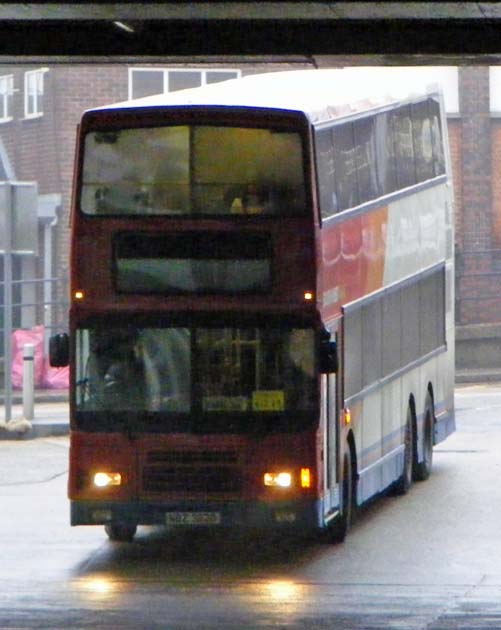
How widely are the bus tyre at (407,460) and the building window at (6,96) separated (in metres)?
21.7

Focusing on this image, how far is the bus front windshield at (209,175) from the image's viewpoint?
16078mm

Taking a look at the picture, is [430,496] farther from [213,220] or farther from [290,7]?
[290,7]

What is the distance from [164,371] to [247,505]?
4.29 feet

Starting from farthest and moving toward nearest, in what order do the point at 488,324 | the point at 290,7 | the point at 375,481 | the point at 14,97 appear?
the point at 14,97 → the point at 488,324 → the point at 375,481 → the point at 290,7

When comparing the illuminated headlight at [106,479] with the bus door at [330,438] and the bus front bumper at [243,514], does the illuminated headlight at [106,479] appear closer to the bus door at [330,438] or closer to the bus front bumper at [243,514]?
the bus front bumper at [243,514]

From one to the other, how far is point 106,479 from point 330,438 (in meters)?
2.04

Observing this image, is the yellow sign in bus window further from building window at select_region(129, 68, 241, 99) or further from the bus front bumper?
building window at select_region(129, 68, 241, 99)

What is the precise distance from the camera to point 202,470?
16.0 meters

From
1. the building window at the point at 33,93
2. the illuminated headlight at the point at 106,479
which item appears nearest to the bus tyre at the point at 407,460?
the illuminated headlight at the point at 106,479

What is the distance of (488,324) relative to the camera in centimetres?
3875

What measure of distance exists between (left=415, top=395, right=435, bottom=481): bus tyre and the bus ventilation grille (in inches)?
260

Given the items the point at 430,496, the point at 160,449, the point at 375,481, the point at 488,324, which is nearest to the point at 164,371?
the point at 160,449

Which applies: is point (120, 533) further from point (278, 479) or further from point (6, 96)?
point (6, 96)

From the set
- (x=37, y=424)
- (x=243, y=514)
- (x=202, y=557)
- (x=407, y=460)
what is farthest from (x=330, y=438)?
(x=37, y=424)
